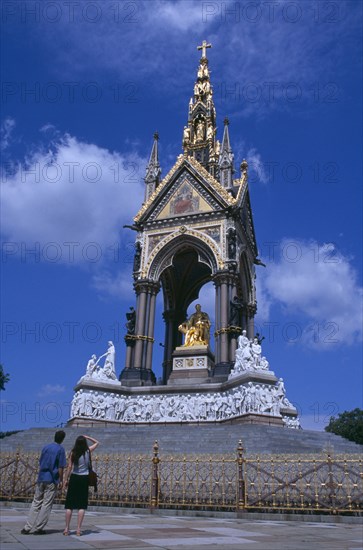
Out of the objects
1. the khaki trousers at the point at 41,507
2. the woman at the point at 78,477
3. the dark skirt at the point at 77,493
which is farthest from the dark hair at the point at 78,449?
the khaki trousers at the point at 41,507

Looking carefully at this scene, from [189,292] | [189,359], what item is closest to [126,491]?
[189,359]

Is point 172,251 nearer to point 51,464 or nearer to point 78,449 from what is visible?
point 51,464

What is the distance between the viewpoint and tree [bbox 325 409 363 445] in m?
54.1

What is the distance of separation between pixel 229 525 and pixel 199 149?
27587 mm

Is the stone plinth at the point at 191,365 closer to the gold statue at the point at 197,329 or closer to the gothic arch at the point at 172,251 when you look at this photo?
the gold statue at the point at 197,329

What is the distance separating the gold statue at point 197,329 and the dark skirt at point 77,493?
777 inches

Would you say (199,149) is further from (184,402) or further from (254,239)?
(184,402)

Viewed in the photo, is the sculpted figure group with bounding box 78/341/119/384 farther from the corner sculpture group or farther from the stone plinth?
the stone plinth

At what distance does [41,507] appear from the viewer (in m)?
7.02

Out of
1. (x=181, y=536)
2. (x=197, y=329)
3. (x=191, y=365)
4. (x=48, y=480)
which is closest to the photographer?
(x=181, y=536)

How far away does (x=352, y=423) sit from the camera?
56.8 meters

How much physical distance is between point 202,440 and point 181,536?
9939 millimetres

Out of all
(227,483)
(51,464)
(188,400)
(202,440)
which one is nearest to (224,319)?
(188,400)

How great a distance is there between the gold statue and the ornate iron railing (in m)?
14.2
